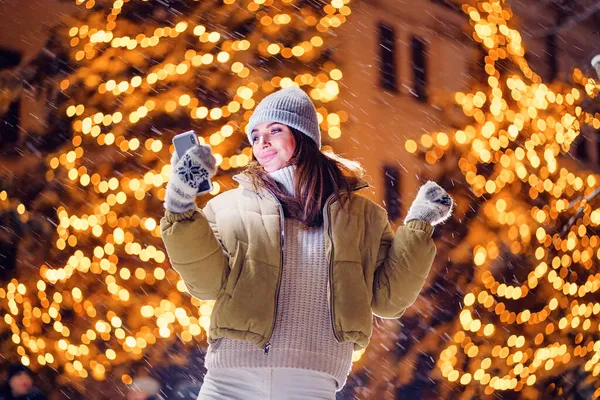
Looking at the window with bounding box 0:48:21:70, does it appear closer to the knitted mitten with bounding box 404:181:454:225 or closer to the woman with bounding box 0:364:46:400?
the woman with bounding box 0:364:46:400

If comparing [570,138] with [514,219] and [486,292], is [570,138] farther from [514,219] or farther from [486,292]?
[486,292]

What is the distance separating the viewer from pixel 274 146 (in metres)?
1.89

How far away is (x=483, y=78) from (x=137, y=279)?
1325 mm

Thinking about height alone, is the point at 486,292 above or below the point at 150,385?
above

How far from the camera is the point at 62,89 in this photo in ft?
8.34

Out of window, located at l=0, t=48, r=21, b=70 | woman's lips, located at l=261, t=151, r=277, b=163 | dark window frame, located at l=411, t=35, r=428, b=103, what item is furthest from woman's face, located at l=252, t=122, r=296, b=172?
window, located at l=0, t=48, r=21, b=70

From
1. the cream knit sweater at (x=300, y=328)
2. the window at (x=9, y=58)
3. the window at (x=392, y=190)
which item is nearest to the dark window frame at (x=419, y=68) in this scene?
the window at (x=392, y=190)

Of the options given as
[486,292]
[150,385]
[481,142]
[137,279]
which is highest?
[481,142]

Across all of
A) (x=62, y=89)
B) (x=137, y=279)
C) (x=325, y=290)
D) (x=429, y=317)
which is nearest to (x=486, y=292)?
(x=429, y=317)

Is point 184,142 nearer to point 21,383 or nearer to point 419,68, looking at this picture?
point 419,68

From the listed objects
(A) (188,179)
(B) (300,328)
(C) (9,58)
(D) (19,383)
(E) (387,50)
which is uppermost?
(A) (188,179)

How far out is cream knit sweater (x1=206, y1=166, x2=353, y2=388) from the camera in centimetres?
164

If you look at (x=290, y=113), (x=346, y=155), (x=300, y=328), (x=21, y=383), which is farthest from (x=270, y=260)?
(x=21, y=383)

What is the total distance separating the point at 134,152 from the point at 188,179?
2.59 feet
